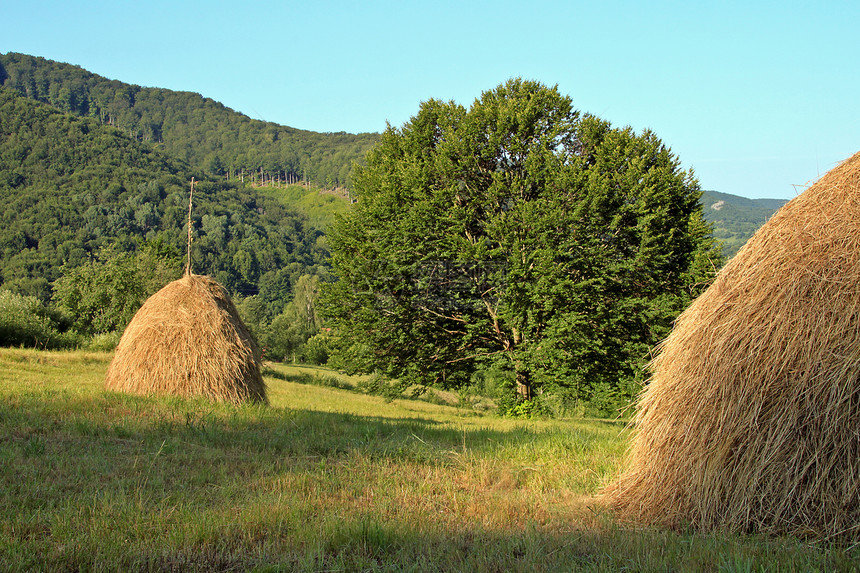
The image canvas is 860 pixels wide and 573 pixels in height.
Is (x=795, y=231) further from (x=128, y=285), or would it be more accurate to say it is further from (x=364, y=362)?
(x=128, y=285)

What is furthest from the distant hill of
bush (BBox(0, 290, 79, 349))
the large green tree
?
bush (BBox(0, 290, 79, 349))

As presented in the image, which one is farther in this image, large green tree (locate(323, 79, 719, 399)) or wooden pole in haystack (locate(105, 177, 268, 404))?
large green tree (locate(323, 79, 719, 399))

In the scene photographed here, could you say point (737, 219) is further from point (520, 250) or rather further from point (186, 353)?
point (186, 353)

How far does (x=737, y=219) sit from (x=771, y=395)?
89.4 feet

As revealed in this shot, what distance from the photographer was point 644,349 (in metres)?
21.0

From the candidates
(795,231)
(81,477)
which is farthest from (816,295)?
(81,477)

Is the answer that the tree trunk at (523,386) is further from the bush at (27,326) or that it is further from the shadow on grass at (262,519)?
the bush at (27,326)

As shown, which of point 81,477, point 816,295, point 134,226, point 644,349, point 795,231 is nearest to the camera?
point 816,295

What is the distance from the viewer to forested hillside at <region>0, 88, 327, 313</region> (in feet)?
279

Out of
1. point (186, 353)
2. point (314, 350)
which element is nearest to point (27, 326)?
point (186, 353)

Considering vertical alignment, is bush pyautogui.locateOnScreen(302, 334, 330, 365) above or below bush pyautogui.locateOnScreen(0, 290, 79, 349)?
below

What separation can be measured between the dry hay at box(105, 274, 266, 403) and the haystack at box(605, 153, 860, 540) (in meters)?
9.10

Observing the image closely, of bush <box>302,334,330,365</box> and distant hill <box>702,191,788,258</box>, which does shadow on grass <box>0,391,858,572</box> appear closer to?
distant hill <box>702,191,788,258</box>

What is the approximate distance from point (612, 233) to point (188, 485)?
18.8 metres
